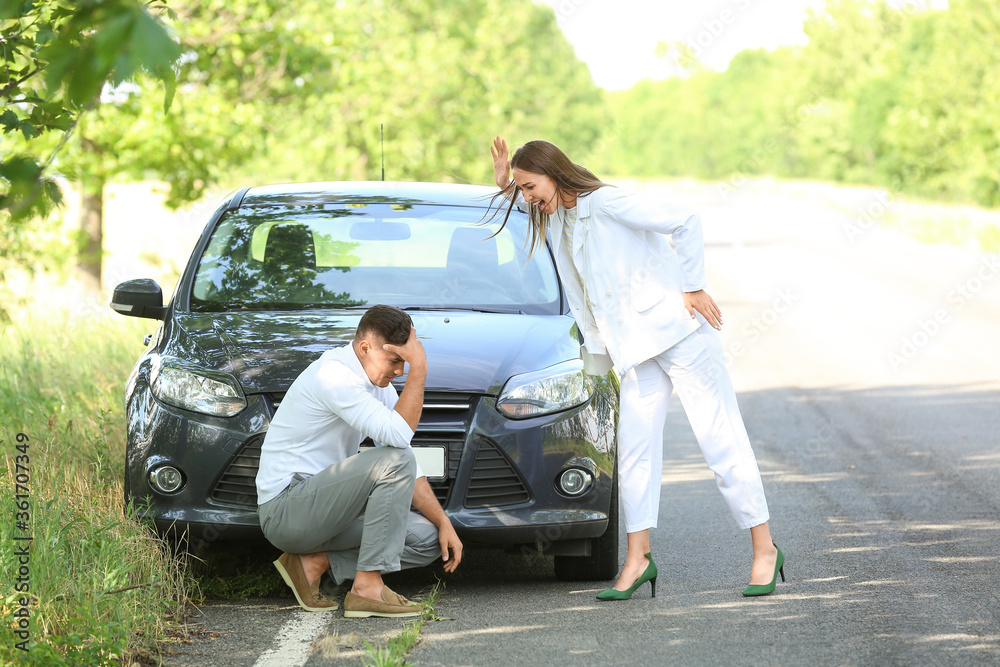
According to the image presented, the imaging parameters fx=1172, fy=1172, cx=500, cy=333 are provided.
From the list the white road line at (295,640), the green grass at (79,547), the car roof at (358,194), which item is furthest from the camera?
the car roof at (358,194)

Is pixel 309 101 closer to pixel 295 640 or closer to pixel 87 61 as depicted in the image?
pixel 295 640

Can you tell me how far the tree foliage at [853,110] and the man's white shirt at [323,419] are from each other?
629 inches

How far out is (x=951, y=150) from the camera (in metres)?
43.8

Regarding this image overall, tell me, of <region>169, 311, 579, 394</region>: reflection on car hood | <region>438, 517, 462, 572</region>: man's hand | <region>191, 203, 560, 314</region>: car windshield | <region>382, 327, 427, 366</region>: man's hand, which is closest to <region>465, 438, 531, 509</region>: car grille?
<region>438, 517, 462, 572</region>: man's hand

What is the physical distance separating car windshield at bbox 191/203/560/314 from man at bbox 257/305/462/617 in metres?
1.03

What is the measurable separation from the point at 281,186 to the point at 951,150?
138ft

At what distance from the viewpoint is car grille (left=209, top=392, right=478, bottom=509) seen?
4.52m

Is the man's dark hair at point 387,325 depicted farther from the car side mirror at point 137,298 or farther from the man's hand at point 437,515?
the car side mirror at point 137,298

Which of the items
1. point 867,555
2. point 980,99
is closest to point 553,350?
point 867,555

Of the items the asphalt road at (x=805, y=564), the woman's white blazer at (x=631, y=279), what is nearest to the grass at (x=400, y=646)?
the asphalt road at (x=805, y=564)

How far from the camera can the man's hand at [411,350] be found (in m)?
4.34

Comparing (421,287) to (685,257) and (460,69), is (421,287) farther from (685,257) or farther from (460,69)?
(460,69)

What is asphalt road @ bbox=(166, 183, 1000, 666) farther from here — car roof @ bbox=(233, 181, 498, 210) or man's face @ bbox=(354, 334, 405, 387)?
car roof @ bbox=(233, 181, 498, 210)

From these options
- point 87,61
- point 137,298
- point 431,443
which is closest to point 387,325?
point 431,443
